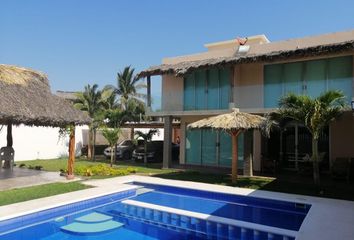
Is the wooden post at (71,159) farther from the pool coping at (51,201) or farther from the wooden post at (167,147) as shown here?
the wooden post at (167,147)

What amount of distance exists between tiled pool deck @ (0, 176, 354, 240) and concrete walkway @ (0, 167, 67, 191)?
1.94m

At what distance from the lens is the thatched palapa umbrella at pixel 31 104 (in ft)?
41.1

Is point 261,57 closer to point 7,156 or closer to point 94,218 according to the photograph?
point 94,218

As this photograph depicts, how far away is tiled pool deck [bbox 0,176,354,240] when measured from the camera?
7.02 m

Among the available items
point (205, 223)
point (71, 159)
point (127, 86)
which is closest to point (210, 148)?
point (71, 159)

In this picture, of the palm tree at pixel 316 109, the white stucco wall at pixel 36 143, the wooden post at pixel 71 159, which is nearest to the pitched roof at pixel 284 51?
the palm tree at pixel 316 109

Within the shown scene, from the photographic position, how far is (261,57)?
1476 cm

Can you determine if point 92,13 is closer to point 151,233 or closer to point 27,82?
point 27,82

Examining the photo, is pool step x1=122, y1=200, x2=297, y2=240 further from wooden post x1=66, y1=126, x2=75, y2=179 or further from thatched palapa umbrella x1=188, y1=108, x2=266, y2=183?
wooden post x1=66, y1=126, x2=75, y2=179

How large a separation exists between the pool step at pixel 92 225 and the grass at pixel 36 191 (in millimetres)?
2249

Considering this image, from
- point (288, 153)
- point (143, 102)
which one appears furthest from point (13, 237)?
point (143, 102)

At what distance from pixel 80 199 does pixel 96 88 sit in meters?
16.9

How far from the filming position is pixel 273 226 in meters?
8.14

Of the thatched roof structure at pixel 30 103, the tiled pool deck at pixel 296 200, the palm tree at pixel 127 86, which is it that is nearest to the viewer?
the tiled pool deck at pixel 296 200
